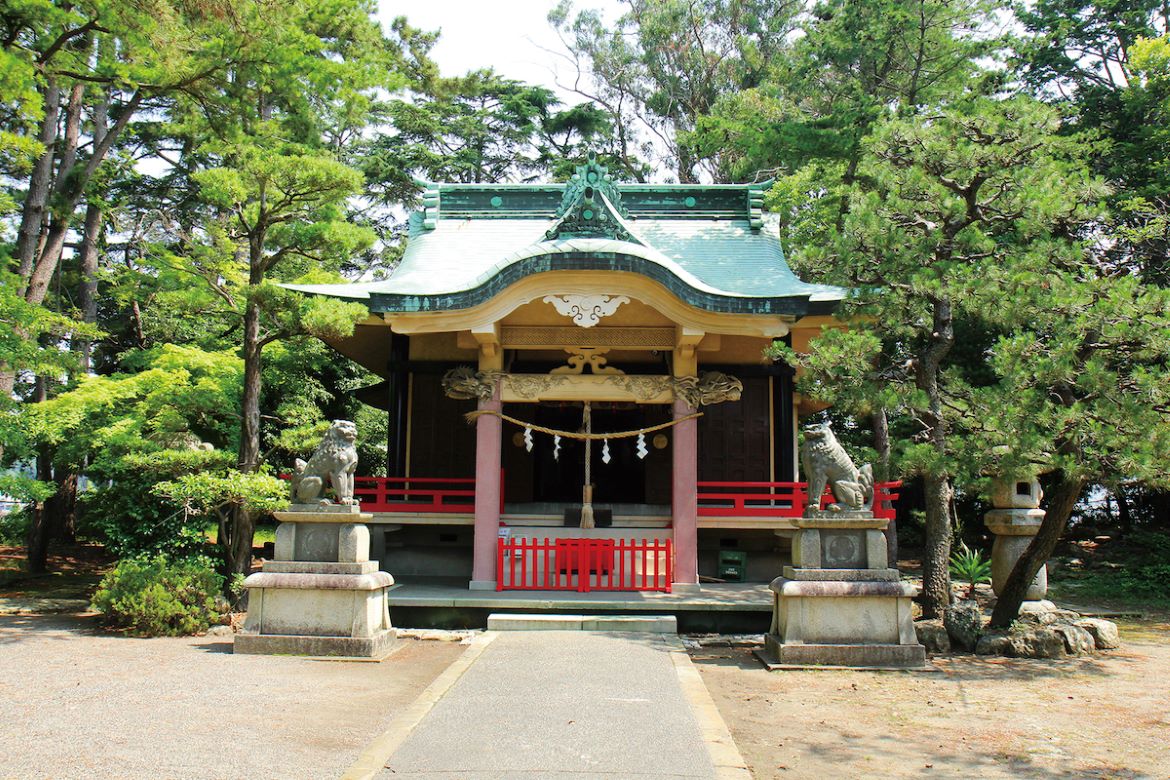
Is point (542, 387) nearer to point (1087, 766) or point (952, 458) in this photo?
point (952, 458)

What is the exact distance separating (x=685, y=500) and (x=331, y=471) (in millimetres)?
5111

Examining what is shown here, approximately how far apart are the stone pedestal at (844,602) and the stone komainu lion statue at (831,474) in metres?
0.16

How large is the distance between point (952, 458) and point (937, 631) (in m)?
2.00

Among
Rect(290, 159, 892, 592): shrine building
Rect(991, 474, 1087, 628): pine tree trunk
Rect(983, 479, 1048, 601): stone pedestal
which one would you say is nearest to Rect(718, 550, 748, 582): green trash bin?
Rect(290, 159, 892, 592): shrine building

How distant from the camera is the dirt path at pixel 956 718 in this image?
5.13 meters

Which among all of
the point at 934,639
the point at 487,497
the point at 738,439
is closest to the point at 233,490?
the point at 487,497

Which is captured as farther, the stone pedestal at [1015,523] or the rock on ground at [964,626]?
the stone pedestal at [1015,523]

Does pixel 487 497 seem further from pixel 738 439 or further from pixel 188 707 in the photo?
pixel 188 707

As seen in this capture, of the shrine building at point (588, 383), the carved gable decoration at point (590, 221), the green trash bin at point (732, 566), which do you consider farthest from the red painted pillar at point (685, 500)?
the carved gable decoration at point (590, 221)

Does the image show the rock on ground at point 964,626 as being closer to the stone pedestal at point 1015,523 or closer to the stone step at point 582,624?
the stone pedestal at point 1015,523

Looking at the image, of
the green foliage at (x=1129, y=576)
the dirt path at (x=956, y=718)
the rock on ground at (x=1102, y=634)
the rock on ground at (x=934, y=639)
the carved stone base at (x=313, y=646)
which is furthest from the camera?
the green foliage at (x=1129, y=576)

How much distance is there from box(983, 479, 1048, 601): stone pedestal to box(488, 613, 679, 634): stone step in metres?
4.71

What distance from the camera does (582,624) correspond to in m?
9.78

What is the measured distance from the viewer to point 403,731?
5344 mm
